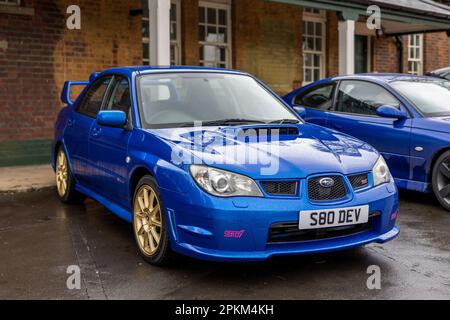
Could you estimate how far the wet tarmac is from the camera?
3.82 metres

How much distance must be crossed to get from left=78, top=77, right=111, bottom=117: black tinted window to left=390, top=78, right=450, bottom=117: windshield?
3.52 m

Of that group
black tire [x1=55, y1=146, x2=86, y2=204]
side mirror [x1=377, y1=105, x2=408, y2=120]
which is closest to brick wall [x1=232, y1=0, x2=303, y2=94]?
side mirror [x1=377, y1=105, x2=408, y2=120]

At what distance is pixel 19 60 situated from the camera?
977 centimetres

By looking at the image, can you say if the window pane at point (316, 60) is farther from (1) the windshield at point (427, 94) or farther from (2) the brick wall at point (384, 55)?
(1) the windshield at point (427, 94)

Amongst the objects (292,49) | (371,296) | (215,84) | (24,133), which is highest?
(292,49)

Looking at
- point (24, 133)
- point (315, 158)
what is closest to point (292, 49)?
point (24, 133)

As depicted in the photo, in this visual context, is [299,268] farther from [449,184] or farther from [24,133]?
[24,133]

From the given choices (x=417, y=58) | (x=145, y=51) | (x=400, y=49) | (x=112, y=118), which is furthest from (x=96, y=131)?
(x=417, y=58)

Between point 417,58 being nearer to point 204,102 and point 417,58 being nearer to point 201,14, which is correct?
point 201,14

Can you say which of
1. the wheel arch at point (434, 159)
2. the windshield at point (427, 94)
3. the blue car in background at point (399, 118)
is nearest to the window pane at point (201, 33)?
the blue car in background at point (399, 118)

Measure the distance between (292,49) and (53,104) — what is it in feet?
20.6

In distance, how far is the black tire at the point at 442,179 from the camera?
6344mm

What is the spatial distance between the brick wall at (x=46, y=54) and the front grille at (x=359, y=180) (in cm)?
716

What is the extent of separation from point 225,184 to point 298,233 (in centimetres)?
58
